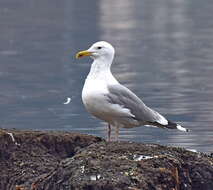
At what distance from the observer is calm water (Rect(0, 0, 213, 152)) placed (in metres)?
14.4

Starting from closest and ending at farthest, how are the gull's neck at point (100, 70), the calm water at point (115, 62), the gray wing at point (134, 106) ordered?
1. the gray wing at point (134, 106)
2. the gull's neck at point (100, 70)
3. the calm water at point (115, 62)

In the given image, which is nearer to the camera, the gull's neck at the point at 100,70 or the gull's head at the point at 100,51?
the gull's neck at the point at 100,70

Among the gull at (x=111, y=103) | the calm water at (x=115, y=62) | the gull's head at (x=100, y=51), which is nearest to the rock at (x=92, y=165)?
the gull at (x=111, y=103)

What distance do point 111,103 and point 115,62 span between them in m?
14.3

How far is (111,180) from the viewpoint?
729 cm

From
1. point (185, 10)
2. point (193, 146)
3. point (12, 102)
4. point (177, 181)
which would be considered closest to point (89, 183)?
point (177, 181)

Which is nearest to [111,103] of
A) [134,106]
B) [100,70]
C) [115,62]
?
[134,106]

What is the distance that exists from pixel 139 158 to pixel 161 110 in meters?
7.38

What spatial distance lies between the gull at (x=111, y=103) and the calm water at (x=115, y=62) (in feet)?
10.2

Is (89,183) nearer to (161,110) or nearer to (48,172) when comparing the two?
(48,172)

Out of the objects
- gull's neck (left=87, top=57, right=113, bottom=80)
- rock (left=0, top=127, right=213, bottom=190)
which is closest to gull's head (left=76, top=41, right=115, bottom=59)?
gull's neck (left=87, top=57, right=113, bottom=80)

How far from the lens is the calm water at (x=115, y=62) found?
14398mm

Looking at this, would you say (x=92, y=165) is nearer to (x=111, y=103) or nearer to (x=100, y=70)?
(x=111, y=103)

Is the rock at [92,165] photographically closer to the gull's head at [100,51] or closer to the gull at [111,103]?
the gull at [111,103]
